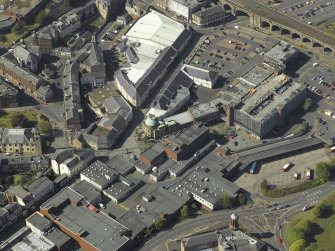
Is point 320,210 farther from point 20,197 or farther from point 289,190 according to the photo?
point 20,197

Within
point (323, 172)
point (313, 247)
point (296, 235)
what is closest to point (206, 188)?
point (296, 235)

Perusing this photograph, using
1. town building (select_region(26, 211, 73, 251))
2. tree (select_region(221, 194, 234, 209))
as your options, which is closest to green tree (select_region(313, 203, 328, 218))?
tree (select_region(221, 194, 234, 209))

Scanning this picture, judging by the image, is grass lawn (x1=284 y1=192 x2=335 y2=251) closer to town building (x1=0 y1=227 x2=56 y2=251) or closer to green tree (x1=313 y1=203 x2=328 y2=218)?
green tree (x1=313 y1=203 x2=328 y2=218)

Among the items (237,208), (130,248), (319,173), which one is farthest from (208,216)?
(319,173)

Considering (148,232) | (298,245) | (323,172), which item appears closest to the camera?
(298,245)

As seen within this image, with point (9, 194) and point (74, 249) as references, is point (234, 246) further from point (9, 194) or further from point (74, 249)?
point (9, 194)

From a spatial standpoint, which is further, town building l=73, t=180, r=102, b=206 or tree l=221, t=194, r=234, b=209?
town building l=73, t=180, r=102, b=206
